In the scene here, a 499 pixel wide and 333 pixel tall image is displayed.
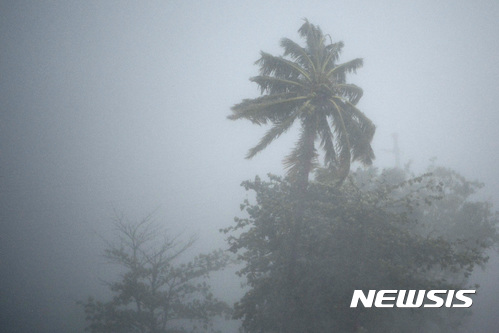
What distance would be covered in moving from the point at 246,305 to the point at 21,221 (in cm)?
7753

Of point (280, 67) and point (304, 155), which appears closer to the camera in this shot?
point (304, 155)

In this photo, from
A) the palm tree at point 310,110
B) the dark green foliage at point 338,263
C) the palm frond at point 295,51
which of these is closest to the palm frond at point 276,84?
the palm tree at point 310,110

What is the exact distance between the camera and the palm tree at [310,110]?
801 centimetres

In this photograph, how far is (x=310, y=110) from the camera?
7508 mm

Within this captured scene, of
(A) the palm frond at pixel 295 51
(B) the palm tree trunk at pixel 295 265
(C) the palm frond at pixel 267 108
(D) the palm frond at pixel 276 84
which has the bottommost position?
(B) the palm tree trunk at pixel 295 265

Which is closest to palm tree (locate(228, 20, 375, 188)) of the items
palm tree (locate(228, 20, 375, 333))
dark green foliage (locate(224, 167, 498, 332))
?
palm tree (locate(228, 20, 375, 333))

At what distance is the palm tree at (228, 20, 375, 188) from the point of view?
26.3 ft

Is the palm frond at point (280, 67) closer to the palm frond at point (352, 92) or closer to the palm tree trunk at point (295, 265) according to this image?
the palm frond at point (352, 92)

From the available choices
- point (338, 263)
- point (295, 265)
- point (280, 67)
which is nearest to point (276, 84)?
point (280, 67)

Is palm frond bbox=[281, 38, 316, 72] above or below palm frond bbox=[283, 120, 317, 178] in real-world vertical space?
above

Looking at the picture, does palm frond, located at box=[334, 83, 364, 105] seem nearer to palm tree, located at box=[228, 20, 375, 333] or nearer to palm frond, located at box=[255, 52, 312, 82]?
palm tree, located at box=[228, 20, 375, 333]

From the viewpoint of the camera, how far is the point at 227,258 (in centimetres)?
1533

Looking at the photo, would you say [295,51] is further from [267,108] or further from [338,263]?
[338,263]

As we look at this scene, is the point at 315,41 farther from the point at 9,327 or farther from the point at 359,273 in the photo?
the point at 9,327
